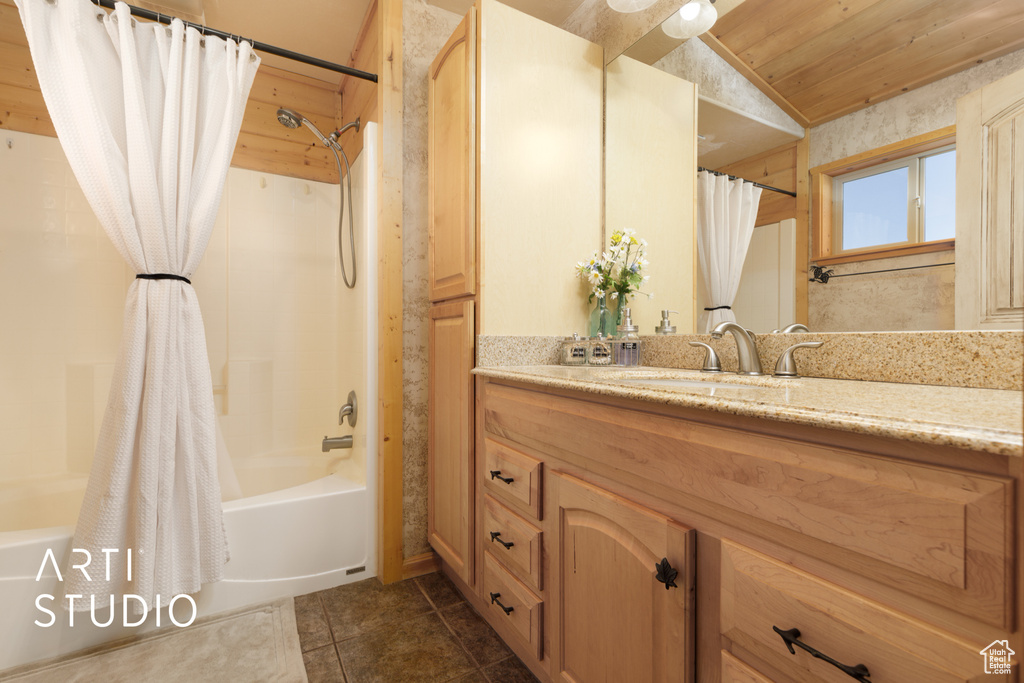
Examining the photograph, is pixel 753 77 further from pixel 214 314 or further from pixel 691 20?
pixel 214 314

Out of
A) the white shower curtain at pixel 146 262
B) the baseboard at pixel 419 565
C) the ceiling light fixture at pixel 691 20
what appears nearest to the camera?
the white shower curtain at pixel 146 262

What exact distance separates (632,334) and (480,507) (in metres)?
0.77

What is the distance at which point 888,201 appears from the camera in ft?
3.30

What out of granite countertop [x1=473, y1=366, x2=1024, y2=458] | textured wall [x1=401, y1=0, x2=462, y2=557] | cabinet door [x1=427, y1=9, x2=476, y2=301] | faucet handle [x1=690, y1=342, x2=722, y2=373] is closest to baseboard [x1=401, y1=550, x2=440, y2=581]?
textured wall [x1=401, y1=0, x2=462, y2=557]

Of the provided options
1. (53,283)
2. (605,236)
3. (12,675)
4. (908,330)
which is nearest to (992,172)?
(908,330)

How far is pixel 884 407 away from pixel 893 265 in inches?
23.8

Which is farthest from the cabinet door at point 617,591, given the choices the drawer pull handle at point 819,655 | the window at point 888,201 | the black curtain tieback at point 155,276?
the black curtain tieback at point 155,276

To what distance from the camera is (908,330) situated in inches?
37.9

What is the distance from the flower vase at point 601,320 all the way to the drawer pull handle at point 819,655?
1.15m

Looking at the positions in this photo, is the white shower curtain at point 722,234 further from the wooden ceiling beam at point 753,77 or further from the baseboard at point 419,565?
the baseboard at point 419,565

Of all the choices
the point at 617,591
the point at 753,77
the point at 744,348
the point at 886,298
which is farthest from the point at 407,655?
the point at 753,77

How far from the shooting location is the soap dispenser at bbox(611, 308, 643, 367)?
60.1 inches

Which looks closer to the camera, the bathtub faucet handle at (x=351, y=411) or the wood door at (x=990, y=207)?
the wood door at (x=990, y=207)

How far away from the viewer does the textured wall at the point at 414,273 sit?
73.0 inches
